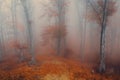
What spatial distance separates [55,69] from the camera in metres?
28.6

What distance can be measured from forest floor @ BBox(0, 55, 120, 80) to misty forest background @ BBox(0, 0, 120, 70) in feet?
7.13

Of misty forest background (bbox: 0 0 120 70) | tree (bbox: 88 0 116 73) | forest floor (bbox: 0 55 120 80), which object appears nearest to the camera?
forest floor (bbox: 0 55 120 80)

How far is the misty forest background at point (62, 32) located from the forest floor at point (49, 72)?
217 cm

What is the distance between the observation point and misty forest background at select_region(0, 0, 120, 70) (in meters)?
35.2

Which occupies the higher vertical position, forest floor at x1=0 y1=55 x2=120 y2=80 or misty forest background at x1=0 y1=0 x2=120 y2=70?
misty forest background at x1=0 y1=0 x2=120 y2=70

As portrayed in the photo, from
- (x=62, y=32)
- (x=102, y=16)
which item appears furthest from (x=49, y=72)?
Result: (x=62, y=32)

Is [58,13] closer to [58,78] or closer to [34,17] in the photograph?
[58,78]

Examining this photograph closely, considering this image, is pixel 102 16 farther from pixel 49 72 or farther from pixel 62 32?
pixel 49 72

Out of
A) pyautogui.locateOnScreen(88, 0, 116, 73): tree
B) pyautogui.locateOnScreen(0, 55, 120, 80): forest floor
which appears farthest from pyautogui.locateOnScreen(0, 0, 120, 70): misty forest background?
pyautogui.locateOnScreen(0, 55, 120, 80): forest floor


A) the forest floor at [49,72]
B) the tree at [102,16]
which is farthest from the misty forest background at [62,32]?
the forest floor at [49,72]

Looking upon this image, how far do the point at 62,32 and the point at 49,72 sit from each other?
12.3 metres

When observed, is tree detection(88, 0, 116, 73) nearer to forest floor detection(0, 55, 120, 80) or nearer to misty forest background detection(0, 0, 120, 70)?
misty forest background detection(0, 0, 120, 70)

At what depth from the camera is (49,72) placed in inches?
1092

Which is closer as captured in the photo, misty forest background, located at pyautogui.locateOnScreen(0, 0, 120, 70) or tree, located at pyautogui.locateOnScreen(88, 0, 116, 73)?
tree, located at pyautogui.locateOnScreen(88, 0, 116, 73)
